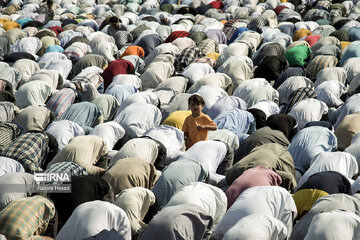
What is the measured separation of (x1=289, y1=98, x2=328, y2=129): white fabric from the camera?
718cm

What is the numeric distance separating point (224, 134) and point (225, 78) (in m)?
2.06

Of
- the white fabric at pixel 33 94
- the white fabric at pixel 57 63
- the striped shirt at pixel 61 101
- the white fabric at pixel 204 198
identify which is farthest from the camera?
the white fabric at pixel 57 63

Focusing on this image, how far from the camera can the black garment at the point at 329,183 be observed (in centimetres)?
496

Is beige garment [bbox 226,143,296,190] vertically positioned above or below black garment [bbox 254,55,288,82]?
above

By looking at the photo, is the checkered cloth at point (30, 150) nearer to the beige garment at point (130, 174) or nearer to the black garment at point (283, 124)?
the beige garment at point (130, 174)

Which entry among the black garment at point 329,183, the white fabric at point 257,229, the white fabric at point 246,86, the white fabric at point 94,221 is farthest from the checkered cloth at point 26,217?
the white fabric at point 246,86

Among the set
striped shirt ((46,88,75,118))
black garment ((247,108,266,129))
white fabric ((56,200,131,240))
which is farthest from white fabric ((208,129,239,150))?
white fabric ((56,200,131,240))

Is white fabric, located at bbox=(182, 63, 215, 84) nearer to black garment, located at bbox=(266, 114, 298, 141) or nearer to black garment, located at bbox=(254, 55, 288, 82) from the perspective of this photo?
black garment, located at bbox=(254, 55, 288, 82)

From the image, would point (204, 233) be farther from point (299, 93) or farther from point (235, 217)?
point (299, 93)

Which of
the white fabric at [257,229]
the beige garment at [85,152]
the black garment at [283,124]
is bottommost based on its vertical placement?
the black garment at [283,124]

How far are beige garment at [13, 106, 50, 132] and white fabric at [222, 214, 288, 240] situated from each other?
355cm

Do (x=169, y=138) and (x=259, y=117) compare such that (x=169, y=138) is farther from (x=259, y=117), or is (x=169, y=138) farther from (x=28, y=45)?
(x=28, y=45)

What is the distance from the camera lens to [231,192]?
199 inches

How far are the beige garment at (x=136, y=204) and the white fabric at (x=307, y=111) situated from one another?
2663mm
